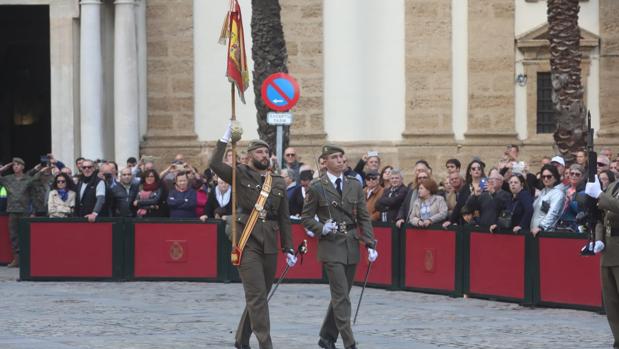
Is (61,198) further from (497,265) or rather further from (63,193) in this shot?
(497,265)

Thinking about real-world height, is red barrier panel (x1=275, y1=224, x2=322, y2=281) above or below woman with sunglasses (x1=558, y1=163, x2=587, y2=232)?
below

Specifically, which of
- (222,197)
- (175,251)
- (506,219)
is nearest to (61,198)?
(175,251)

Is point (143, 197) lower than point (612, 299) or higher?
higher

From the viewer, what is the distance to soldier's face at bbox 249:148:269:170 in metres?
16.3

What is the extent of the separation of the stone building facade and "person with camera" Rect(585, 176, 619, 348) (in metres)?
20.3

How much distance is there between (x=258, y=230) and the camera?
16125 millimetres

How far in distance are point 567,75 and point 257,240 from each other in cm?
1445

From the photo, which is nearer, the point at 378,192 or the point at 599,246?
the point at 599,246

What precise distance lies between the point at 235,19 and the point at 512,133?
2013 centimetres

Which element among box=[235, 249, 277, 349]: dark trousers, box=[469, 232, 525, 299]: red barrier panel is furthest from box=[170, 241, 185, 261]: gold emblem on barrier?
box=[235, 249, 277, 349]: dark trousers

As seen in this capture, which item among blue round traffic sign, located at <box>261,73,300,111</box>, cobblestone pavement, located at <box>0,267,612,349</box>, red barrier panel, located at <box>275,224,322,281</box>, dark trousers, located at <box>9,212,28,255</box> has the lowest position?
cobblestone pavement, located at <box>0,267,612,349</box>

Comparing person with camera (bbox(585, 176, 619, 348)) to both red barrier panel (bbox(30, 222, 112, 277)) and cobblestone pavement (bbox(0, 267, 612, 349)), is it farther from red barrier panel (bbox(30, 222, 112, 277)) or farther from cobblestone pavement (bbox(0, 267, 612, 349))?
red barrier panel (bbox(30, 222, 112, 277))

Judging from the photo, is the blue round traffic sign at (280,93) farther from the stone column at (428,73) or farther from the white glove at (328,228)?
the stone column at (428,73)

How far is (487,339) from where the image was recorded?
695 inches
